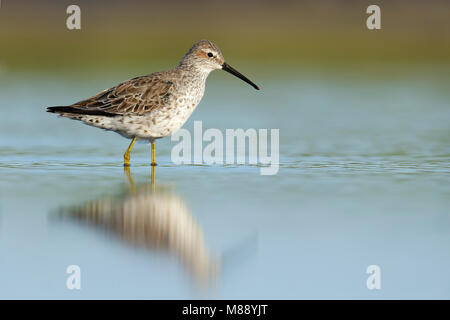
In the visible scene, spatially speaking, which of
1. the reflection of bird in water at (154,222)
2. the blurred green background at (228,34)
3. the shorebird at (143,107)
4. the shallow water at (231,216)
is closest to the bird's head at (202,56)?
the shorebird at (143,107)

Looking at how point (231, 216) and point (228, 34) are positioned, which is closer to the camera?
point (231, 216)

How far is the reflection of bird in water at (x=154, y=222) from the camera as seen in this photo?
24.7ft

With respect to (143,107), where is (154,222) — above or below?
below

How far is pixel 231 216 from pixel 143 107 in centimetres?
364

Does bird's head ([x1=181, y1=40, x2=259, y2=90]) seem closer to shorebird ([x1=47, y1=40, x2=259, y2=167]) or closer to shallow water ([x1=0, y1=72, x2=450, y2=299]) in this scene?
shorebird ([x1=47, y1=40, x2=259, y2=167])

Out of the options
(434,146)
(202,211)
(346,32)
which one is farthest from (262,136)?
(346,32)

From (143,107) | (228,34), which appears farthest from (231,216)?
(228,34)

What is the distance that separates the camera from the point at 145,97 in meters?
12.1

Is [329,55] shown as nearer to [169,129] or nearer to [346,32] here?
[346,32]

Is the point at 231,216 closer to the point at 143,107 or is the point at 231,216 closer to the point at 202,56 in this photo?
the point at 143,107

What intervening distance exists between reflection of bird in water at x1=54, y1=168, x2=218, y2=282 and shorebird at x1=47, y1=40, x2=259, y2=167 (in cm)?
194

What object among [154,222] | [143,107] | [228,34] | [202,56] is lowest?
[154,222]

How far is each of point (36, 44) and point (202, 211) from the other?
2231 cm

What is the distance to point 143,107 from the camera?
12.0m
